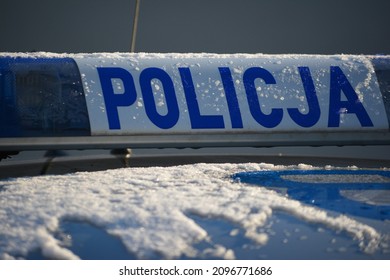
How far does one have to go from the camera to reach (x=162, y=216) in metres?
2.11

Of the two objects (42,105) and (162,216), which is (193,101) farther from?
(162,216)

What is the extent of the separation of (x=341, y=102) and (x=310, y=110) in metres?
0.29

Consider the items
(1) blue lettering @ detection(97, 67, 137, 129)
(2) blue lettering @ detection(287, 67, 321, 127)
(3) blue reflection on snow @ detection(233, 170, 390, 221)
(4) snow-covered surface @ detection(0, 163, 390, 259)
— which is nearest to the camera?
(4) snow-covered surface @ detection(0, 163, 390, 259)

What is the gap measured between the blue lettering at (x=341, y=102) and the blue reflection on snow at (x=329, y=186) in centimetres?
143

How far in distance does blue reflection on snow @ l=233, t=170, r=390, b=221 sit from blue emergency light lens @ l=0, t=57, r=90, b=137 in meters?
1.96

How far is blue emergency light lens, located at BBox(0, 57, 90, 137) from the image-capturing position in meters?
4.57

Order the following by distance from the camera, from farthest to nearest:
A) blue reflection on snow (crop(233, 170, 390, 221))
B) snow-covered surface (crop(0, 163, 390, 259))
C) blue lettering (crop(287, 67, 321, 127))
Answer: blue lettering (crop(287, 67, 321, 127)) < blue reflection on snow (crop(233, 170, 390, 221)) < snow-covered surface (crop(0, 163, 390, 259))

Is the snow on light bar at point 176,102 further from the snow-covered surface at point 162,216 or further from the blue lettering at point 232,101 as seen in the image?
the snow-covered surface at point 162,216

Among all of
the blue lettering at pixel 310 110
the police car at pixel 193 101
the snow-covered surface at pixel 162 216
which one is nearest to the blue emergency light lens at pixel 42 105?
the police car at pixel 193 101

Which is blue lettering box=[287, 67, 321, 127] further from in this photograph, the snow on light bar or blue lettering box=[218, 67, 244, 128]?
blue lettering box=[218, 67, 244, 128]

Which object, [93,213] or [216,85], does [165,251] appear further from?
[216,85]

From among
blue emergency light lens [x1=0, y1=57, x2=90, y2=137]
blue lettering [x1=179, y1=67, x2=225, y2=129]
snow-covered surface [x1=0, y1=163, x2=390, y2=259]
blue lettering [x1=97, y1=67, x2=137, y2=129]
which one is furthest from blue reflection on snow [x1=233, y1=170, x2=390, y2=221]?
blue emergency light lens [x1=0, y1=57, x2=90, y2=137]

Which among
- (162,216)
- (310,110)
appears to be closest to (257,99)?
(310,110)
